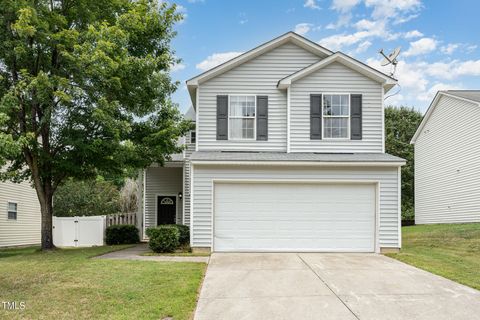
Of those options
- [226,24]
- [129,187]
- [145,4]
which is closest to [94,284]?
[145,4]

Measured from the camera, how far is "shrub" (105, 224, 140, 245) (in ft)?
59.3

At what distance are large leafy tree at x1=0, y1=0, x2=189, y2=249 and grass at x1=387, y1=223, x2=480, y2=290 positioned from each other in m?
8.81

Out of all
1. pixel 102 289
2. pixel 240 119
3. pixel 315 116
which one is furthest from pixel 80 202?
pixel 102 289

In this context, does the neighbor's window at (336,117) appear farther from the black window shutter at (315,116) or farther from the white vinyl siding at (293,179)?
the white vinyl siding at (293,179)

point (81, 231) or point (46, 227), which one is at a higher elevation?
point (46, 227)

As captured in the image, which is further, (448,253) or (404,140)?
(404,140)

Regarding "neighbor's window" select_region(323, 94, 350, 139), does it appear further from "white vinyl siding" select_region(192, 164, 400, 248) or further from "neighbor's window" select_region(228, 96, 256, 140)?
"neighbor's window" select_region(228, 96, 256, 140)

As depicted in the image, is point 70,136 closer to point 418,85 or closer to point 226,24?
point 226,24

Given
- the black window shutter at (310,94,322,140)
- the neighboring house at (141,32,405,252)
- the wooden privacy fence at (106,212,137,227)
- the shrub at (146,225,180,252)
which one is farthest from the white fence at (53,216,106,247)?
the black window shutter at (310,94,322,140)

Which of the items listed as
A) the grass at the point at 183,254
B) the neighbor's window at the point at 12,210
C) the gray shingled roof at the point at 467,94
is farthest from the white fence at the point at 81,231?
the gray shingled roof at the point at 467,94

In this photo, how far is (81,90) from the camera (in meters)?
13.1

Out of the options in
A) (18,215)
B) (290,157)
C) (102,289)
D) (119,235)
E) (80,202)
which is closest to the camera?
(102,289)

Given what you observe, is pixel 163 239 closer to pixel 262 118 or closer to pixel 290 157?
pixel 290 157

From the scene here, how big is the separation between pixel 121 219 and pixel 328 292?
13.6 m
